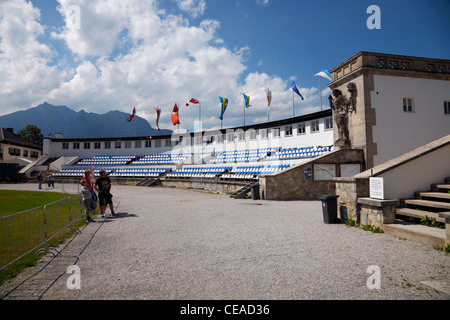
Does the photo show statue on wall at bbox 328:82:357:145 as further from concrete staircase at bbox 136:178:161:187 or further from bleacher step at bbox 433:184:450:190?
concrete staircase at bbox 136:178:161:187

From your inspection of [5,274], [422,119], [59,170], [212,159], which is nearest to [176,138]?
[212,159]

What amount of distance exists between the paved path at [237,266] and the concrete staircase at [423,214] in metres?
0.29

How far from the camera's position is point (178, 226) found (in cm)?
833

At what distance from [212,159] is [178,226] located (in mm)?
25844

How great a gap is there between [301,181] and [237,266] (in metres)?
12.1

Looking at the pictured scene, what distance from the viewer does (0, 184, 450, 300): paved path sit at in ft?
12.0

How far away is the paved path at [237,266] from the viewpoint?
3660 millimetres

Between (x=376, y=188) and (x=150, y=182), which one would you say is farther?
(x=150, y=182)

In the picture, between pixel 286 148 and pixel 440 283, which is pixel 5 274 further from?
pixel 286 148

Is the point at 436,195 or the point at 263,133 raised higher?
the point at 263,133

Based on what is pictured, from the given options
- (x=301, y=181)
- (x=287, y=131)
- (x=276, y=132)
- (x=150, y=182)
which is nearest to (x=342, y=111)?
(x=301, y=181)

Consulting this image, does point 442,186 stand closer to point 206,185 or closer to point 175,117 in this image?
point 206,185

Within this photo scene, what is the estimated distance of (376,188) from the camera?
740 cm

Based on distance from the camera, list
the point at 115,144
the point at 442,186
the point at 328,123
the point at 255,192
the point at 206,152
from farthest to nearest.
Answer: the point at 115,144
the point at 206,152
the point at 328,123
the point at 255,192
the point at 442,186
